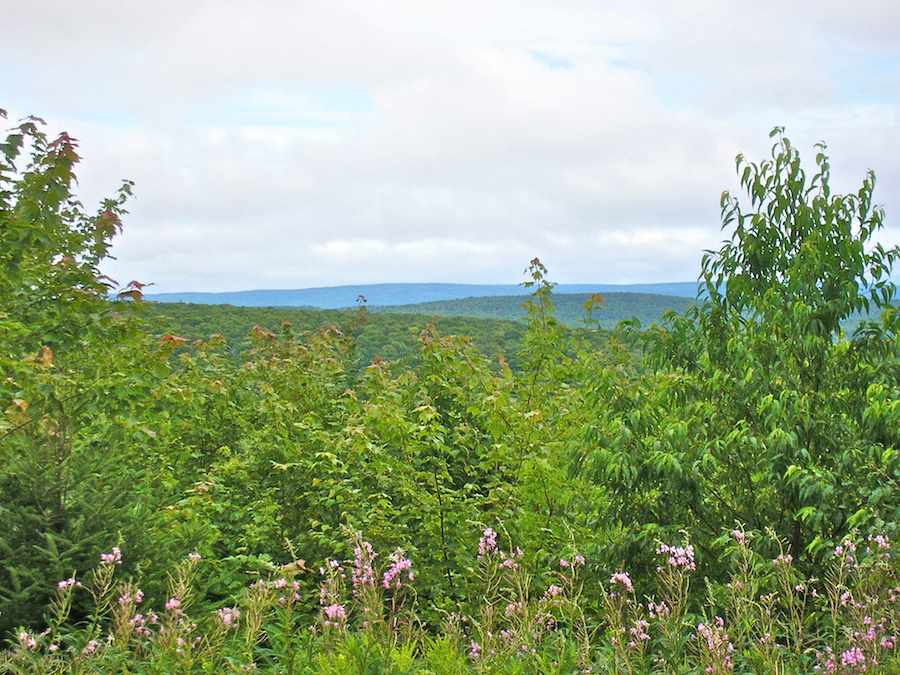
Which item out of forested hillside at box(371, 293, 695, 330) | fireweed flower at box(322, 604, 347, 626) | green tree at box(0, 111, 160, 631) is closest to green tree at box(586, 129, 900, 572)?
→ fireweed flower at box(322, 604, 347, 626)

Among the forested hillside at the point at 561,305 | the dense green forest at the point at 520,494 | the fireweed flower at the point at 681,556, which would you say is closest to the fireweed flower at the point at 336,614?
the dense green forest at the point at 520,494

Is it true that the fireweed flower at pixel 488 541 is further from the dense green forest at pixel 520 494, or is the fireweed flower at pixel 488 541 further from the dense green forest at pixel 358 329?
the dense green forest at pixel 358 329

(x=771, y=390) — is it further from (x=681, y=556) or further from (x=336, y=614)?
(x=336, y=614)

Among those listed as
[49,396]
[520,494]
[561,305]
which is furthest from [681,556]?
[561,305]

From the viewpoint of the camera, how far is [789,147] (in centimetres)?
555

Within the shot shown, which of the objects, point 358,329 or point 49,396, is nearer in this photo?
point 49,396

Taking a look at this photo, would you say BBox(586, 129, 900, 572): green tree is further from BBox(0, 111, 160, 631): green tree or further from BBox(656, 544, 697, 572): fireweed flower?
BBox(0, 111, 160, 631): green tree

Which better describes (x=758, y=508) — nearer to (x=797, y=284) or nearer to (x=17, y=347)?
(x=797, y=284)

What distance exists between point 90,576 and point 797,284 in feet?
15.7

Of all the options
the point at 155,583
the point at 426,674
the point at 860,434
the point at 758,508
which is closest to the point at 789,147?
the point at 860,434

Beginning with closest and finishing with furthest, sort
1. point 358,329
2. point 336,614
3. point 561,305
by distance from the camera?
point 336,614 < point 358,329 < point 561,305

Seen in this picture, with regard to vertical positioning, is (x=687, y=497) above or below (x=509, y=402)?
below

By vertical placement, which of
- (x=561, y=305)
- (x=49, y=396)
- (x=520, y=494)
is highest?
(x=561, y=305)

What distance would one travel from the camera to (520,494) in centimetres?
645
